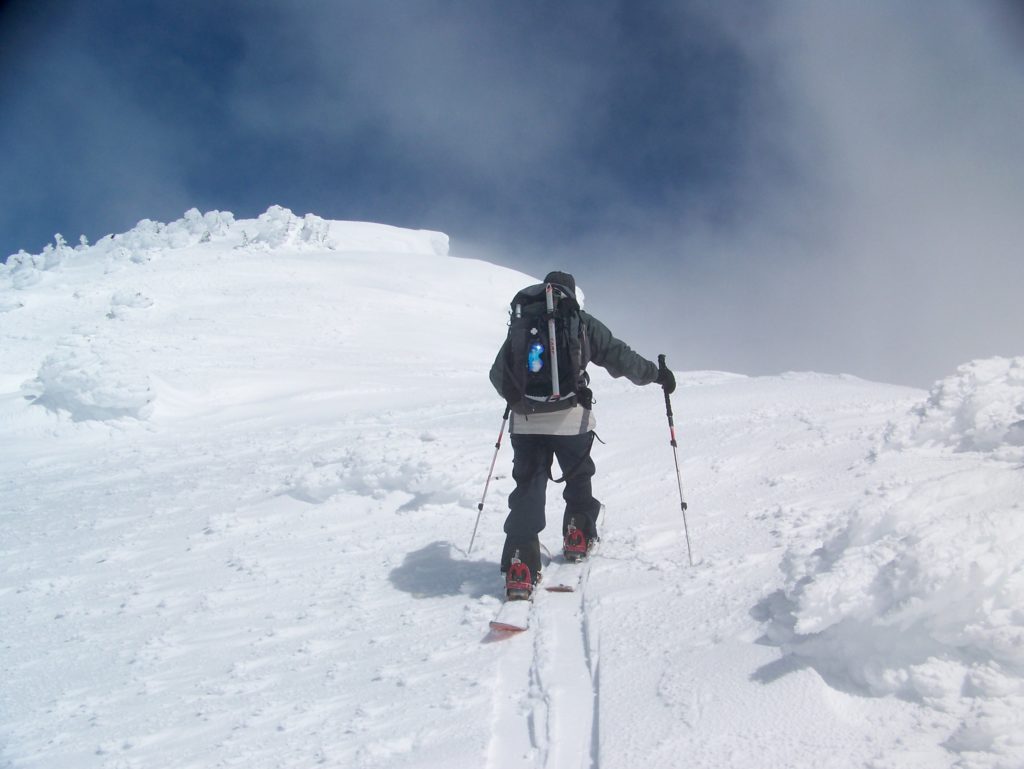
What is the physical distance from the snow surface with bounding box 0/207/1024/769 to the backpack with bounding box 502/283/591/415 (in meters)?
1.11

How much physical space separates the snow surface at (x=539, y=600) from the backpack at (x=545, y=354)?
1.11 m

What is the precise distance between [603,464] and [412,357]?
41.2 ft

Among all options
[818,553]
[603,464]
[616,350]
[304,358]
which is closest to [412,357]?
[304,358]

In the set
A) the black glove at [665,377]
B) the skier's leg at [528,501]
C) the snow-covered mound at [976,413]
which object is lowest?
the skier's leg at [528,501]

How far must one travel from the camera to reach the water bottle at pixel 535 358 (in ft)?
14.0

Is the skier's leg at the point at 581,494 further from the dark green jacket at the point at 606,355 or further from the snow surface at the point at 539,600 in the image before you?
the dark green jacket at the point at 606,355

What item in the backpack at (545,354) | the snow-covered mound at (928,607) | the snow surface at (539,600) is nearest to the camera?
the snow-covered mound at (928,607)

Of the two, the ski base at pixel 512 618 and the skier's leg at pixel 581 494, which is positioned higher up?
the skier's leg at pixel 581 494

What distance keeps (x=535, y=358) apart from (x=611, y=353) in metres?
0.49

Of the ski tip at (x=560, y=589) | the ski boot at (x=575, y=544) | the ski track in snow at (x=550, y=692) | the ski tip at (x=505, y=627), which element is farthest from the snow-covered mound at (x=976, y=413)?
the ski tip at (x=505, y=627)

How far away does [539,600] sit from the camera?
4.05 m

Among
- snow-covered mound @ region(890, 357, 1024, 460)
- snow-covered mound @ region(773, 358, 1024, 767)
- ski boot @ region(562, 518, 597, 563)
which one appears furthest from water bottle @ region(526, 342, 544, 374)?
snow-covered mound @ region(890, 357, 1024, 460)

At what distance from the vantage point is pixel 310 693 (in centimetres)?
327

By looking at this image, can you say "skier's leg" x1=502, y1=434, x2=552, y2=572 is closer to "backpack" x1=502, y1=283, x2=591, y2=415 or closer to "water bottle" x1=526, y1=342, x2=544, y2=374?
"backpack" x1=502, y1=283, x2=591, y2=415
